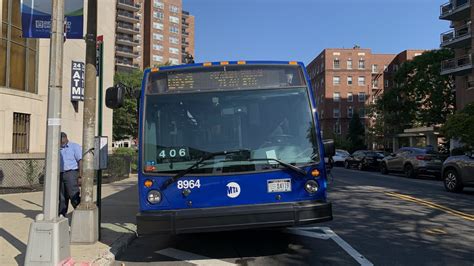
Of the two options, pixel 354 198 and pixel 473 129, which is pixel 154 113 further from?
pixel 473 129

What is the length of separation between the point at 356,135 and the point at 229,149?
68788mm

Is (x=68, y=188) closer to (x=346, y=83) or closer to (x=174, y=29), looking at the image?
(x=346, y=83)

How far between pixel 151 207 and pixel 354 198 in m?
9.06

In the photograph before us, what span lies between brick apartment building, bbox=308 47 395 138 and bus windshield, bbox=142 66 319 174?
3027 inches

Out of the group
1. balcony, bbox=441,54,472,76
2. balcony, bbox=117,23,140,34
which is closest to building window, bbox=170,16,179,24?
balcony, bbox=117,23,140,34

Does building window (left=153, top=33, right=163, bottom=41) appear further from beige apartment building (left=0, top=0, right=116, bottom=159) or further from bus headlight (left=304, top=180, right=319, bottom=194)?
bus headlight (left=304, top=180, right=319, bottom=194)

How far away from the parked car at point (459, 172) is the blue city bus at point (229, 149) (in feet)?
34.2

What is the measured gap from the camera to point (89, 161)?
766 centimetres

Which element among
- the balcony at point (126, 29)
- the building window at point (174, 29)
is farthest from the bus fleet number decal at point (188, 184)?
the building window at point (174, 29)

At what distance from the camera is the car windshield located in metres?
6.18

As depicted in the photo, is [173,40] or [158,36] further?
[173,40]

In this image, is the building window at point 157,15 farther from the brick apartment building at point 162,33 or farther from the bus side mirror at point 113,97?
the bus side mirror at point 113,97

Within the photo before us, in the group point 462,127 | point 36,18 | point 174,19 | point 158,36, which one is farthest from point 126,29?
point 36,18

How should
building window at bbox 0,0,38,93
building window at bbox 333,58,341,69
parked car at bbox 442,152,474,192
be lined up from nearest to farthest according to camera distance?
parked car at bbox 442,152,474,192 → building window at bbox 0,0,38,93 → building window at bbox 333,58,341,69
